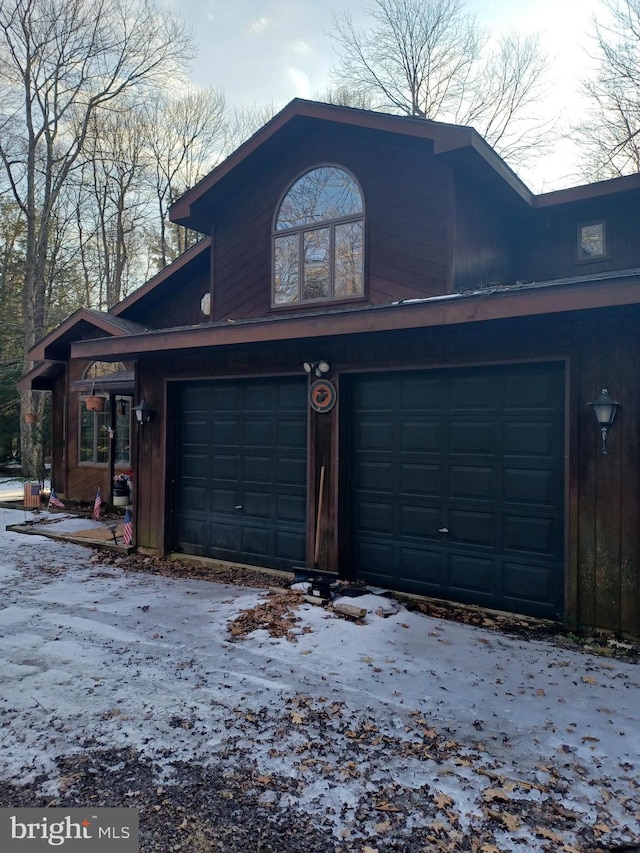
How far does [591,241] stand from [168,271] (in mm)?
6291

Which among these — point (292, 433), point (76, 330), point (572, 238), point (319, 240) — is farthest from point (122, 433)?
point (572, 238)

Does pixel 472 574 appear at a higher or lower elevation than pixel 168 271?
lower

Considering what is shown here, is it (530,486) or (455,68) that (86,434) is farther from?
(455,68)

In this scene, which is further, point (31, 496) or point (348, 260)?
point (31, 496)

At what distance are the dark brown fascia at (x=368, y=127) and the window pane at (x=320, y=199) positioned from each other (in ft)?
2.08

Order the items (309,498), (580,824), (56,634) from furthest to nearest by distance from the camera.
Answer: (309,498) → (56,634) → (580,824)

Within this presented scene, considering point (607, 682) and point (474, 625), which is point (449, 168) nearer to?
point (474, 625)

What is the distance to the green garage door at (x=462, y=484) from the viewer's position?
17.4ft

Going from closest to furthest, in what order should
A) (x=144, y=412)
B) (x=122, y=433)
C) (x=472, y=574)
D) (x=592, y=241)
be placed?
(x=472, y=574) < (x=592, y=241) < (x=144, y=412) < (x=122, y=433)

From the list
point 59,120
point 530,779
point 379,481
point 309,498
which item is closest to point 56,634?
point 309,498

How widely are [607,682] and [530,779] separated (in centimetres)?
149

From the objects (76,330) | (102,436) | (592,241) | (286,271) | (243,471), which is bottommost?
(243,471)

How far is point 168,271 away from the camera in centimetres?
902

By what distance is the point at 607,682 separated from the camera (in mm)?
4020
